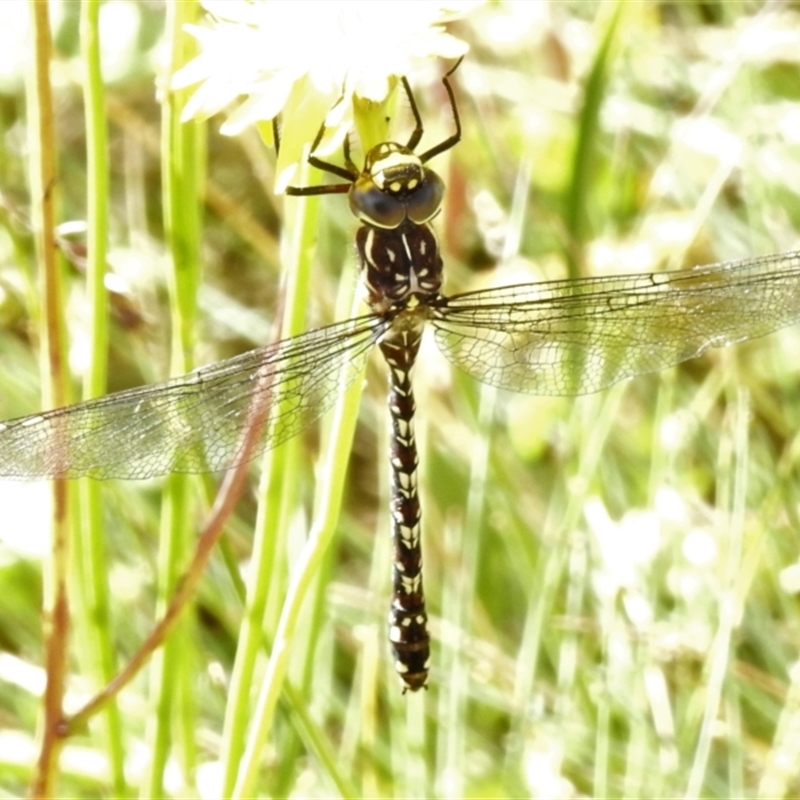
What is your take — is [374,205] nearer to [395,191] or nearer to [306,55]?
[395,191]

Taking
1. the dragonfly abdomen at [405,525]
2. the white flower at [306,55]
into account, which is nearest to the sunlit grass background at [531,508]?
the dragonfly abdomen at [405,525]

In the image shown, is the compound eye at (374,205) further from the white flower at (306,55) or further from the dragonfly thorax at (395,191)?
the white flower at (306,55)

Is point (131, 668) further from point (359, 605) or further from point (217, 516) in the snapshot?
point (359, 605)

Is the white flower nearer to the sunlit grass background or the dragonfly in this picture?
the dragonfly

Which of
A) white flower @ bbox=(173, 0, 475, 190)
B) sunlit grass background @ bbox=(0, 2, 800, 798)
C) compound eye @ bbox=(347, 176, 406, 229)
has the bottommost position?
sunlit grass background @ bbox=(0, 2, 800, 798)

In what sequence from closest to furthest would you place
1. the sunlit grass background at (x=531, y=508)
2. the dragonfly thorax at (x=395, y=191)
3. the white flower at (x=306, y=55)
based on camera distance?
the white flower at (x=306, y=55), the dragonfly thorax at (x=395, y=191), the sunlit grass background at (x=531, y=508)

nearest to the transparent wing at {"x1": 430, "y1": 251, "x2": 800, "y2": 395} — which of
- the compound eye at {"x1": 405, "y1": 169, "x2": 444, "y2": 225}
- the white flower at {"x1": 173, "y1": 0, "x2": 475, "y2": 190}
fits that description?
the compound eye at {"x1": 405, "y1": 169, "x2": 444, "y2": 225}

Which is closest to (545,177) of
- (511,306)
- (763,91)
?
(763,91)
